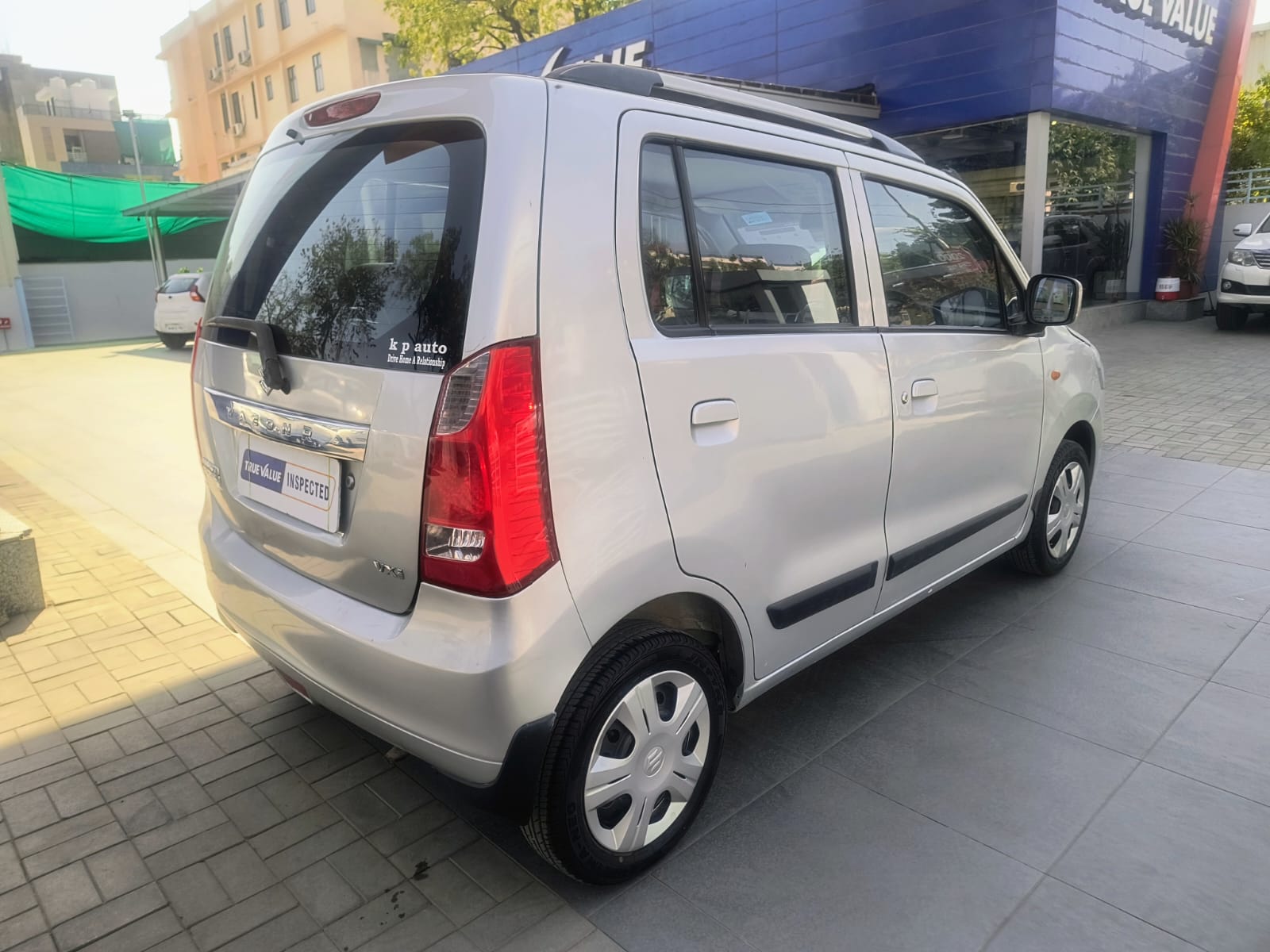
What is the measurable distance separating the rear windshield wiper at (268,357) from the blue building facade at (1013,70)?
443 inches

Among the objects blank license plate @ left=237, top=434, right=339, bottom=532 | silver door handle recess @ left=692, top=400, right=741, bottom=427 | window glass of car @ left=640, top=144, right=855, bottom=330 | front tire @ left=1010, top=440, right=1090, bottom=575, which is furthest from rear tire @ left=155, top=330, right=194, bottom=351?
silver door handle recess @ left=692, top=400, right=741, bottom=427

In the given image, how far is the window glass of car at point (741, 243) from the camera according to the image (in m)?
2.23

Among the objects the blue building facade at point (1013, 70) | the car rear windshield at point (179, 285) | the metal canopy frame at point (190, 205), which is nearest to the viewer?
the blue building facade at point (1013, 70)

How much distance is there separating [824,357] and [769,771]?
1.27m

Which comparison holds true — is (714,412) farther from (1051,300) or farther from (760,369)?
(1051,300)

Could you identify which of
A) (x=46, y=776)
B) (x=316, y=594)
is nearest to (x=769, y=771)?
(x=316, y=594)

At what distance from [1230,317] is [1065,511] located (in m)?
11.3

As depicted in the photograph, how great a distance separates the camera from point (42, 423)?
950cm

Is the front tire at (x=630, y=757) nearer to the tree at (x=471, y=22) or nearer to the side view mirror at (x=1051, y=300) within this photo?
the side view mirror at (x=1051, y=300)

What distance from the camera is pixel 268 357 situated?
227 centimetres

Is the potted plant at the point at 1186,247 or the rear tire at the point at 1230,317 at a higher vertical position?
the potted plant at the point at 1186,247

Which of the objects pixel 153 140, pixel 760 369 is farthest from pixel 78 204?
pixel 153 140

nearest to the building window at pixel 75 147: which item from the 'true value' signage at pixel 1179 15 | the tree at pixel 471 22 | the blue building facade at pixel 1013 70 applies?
the tree at pixel 471 22

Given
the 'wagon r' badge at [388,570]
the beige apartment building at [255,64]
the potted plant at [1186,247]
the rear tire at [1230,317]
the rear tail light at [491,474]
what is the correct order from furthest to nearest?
the beige apartment building at [255,64] < the potted plant at [1186,247] < the rear tire at [1230,317] < the 'wagon r' badge at [388,570] < the rear tail light at [491,474]
